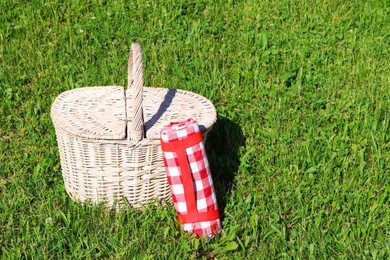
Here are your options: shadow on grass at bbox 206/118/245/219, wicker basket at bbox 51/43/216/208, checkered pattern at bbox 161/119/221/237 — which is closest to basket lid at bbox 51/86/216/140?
wicker basket at bbox 51/43/216/208

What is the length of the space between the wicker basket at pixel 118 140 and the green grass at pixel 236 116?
117mm

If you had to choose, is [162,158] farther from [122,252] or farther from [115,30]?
[115,30]

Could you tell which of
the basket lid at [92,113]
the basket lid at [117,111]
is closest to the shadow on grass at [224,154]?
the basket lid at [117,111]

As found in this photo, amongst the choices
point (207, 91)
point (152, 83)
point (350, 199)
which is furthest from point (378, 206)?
point (152, 83)

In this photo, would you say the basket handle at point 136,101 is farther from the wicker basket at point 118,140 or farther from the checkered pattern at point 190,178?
the checkered pattern at point 190,178

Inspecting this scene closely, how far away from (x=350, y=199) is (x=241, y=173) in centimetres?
70

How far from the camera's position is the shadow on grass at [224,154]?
4.19 m

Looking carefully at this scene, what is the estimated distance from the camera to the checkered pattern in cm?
357

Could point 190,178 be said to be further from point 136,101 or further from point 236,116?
point 236,116

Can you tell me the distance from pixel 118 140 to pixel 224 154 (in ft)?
3.58

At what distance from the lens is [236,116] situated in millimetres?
4855

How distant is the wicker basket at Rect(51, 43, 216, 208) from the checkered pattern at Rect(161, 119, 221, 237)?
5.6 inches

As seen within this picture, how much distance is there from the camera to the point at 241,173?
434cm

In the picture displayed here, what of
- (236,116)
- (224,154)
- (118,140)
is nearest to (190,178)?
(118,140)
